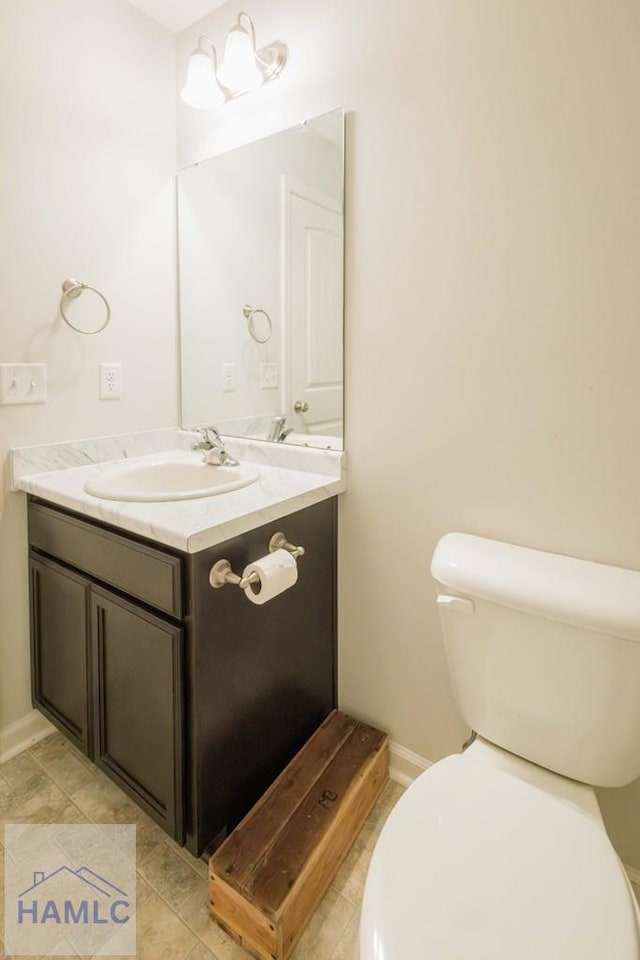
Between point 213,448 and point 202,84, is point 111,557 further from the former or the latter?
point 202,84

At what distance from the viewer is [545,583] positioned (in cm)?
99

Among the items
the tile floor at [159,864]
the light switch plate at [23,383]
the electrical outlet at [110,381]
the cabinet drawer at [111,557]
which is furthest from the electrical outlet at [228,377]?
the tile floor at [159,864]

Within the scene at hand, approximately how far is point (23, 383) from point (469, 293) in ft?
4.05

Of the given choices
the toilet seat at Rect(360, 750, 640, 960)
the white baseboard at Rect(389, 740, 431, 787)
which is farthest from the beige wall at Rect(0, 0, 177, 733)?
the toilet seat at Rect(360, 750, 640, 960)

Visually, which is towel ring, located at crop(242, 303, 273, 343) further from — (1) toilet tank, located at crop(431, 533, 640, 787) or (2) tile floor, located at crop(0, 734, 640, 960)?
(2) tile floor, located at crop(0, 734, 640, 960)

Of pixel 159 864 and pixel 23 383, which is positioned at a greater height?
pixel 23 383

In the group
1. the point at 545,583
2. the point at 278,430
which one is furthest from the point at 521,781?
the point at 278,430

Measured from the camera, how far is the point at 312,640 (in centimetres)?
145

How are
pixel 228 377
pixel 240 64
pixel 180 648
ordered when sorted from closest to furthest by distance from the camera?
pixel 180 648 → pixel 240 64 → pixel 228 377

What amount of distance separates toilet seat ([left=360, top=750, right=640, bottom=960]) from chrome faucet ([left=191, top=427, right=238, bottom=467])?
1.03 m

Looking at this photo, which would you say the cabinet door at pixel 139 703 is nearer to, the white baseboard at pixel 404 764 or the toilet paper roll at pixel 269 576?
the toilet paper roll at pixel 269 576

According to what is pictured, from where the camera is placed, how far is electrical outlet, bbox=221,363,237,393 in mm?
1750

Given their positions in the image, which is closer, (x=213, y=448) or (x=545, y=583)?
(x=545, y=583)

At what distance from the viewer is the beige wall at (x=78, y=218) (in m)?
1.39
